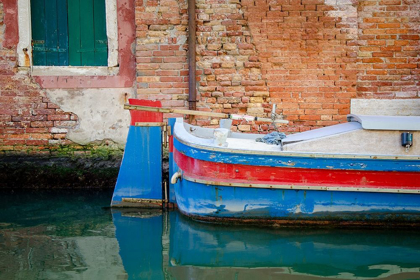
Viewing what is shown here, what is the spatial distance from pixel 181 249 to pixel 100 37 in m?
3.34

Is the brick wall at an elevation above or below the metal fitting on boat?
above


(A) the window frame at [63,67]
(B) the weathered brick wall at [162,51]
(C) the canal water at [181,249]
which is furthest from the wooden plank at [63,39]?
(C) the canal water at [181,249]

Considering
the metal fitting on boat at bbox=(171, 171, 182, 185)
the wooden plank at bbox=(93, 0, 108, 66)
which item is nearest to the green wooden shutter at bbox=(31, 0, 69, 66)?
the wooden plank at bbox=(93, 0, 108, 66)

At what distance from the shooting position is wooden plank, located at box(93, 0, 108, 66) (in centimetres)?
621

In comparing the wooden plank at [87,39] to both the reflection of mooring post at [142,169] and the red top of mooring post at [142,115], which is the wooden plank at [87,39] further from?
the reflection of mooring post at [142,169]

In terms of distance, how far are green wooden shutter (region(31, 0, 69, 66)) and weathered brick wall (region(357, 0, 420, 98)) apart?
3.65m

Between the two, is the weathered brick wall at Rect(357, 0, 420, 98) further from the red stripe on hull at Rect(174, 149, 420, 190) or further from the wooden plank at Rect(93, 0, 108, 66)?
the wooden plank at Rect(93, 0, 108, 66)

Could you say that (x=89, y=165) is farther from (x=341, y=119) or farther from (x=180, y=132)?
(x=341, y=119)

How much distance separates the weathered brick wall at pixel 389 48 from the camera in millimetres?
5824

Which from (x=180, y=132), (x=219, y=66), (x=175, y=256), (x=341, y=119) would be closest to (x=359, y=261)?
(x=175, y=256)

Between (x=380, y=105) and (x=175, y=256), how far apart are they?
3357 millimetres

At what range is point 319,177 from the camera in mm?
4168

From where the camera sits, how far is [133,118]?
16.9 ft

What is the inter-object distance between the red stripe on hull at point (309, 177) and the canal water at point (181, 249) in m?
0.45
